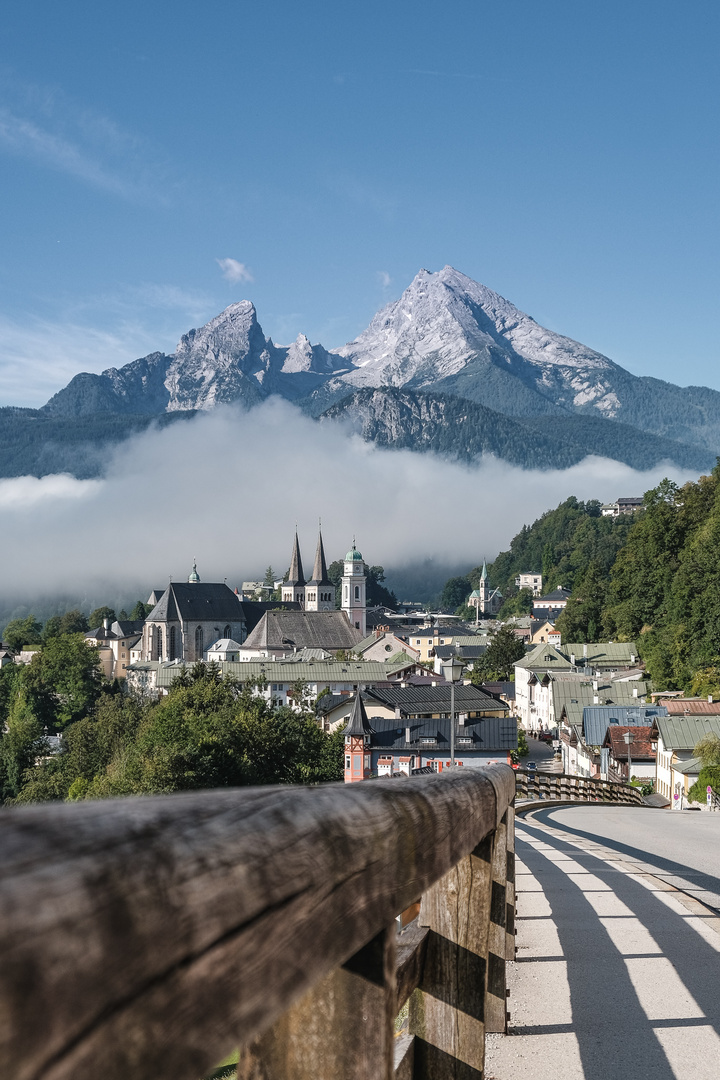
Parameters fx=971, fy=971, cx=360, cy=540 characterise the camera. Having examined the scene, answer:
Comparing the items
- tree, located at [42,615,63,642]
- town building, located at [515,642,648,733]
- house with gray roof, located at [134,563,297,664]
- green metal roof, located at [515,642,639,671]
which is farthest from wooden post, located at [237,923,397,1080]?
tree, located at [42,615,63,642]

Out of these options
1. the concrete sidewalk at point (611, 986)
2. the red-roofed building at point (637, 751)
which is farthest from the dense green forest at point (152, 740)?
the concrete sidewalk at point (611, 986)

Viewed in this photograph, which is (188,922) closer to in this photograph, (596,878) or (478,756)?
(596,878)

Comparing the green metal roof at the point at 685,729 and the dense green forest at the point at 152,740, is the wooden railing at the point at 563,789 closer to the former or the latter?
the green metal roof at the point at 685,729

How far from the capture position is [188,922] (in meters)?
0.97

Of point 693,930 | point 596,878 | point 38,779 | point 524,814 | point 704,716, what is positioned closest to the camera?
point 693,930

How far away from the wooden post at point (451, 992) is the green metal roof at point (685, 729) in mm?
37642

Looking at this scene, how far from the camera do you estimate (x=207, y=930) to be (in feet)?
3.24

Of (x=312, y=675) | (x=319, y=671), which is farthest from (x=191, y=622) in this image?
(x=312, y=675)

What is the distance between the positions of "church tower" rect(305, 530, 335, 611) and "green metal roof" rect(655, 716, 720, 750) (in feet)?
388

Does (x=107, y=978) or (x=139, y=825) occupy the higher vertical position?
(x=139, y=825)

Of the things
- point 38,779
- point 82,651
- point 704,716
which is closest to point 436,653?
point 82,651

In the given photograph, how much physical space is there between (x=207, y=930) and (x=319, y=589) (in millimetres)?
158083

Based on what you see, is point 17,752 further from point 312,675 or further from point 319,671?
point 319,671

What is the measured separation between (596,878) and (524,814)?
35.5 feet
